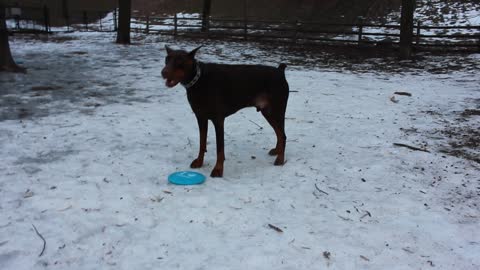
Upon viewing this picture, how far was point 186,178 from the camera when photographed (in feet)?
15.6

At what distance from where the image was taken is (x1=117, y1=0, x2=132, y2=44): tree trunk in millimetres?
17625

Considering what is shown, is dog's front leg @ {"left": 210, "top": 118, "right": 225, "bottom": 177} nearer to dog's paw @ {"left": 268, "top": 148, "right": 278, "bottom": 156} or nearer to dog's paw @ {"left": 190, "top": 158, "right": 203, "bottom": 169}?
dog's paw @ {"left": 190, "top": 158, "right": 203, "bottom": 169}

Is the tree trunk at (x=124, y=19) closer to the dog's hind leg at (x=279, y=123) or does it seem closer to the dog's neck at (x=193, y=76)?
the dog's hind leg at (x=279, y=123)

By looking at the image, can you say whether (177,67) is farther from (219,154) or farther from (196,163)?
(196,163)

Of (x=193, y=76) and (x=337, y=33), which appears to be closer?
(x=193, y=76)

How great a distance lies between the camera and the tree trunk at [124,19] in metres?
17.6

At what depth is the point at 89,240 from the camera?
11.5 feet

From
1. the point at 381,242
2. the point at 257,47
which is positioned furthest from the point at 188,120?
the point at 257,47

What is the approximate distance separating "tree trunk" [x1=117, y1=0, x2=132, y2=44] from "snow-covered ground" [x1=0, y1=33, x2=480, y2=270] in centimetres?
885

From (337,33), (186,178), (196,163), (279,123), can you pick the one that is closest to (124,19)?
(337,33)

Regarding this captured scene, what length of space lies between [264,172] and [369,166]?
1.42 meters

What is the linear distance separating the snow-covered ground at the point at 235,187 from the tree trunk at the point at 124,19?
8.85 m

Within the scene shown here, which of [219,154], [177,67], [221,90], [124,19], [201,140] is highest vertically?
[124,19]

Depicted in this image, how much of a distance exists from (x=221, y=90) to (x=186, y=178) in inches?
43.9
